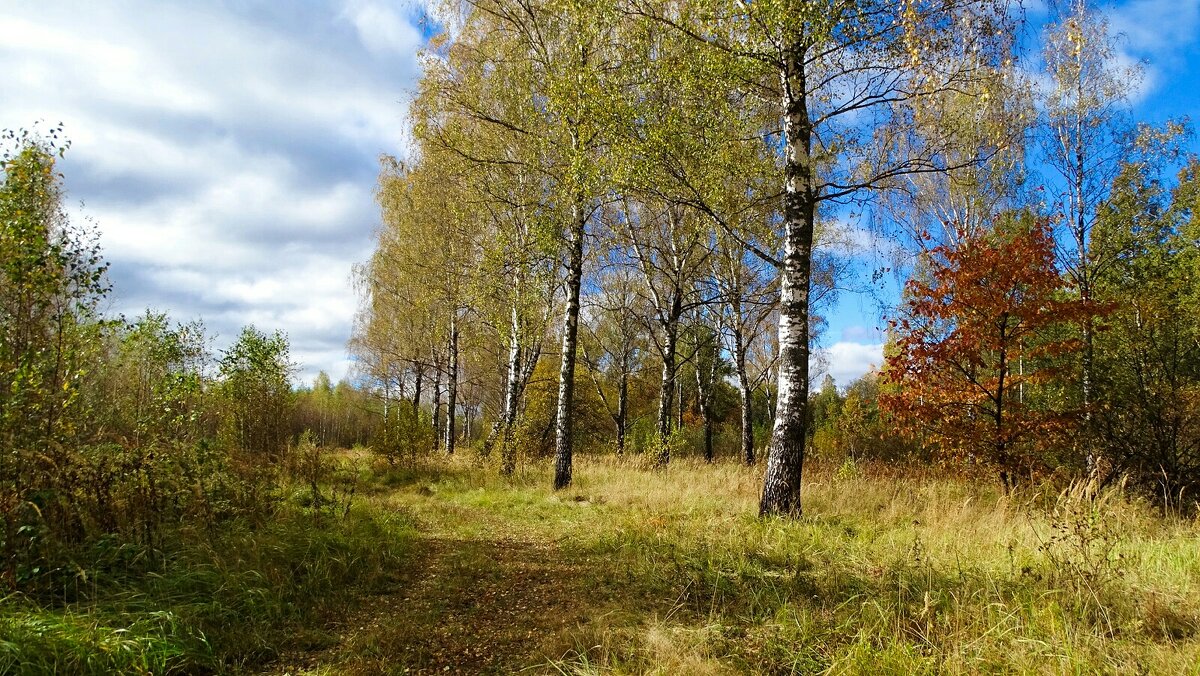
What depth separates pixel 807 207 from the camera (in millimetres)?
6336

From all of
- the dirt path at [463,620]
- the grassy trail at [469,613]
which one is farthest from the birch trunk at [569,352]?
the dirt path at [463,620]

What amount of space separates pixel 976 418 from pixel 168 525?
34.6ft

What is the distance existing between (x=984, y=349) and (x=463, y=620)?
856 centimetres

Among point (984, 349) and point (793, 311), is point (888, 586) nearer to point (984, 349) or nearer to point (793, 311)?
point (793, 311)

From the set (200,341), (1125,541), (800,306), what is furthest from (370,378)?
(1125,541)

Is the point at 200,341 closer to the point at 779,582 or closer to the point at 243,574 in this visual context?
the point at 243,574

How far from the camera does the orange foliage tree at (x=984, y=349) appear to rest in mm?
7715

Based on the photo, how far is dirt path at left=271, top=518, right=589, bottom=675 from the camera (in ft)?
10.9

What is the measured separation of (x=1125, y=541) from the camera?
15.6 feet

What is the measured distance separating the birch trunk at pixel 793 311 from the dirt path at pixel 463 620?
2685mm

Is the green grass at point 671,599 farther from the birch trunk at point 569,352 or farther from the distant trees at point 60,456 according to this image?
the birch trunk at point 569,352


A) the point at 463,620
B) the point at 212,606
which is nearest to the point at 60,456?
the point at 212,606

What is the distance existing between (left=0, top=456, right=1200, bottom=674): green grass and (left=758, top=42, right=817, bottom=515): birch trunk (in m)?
0.52

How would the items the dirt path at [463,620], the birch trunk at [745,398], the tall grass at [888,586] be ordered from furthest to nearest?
the birch trunk at [745,398] → the dirt path at [463,620] → the tall grass at [888,586]
